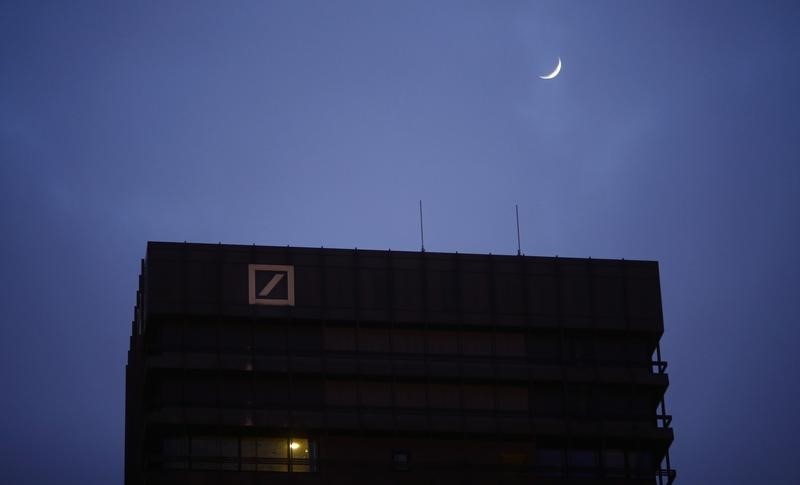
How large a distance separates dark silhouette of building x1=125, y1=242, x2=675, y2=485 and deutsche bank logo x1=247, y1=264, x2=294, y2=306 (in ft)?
0.33

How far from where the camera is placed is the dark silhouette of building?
90.7 metres

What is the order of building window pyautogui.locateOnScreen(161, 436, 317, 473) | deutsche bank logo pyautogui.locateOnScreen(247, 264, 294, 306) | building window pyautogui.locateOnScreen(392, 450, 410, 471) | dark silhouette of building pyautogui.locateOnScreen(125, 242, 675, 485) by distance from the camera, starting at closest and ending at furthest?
1. building window pyautogui.locateOnScreen(161, 436, 317, 473)
2. dark silhouette of building pyautogui.locateOnScreen(125, 242, 675, 485)
3. building window pyautogui.locateOnScreen(392, 450, 410, 471)
4. deutsche bank logo pyautogui.locateOnScreen(247, 264, 294, 306)

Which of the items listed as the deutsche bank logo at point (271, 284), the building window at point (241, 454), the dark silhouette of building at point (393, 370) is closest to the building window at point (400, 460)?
the dark silhouette of building at point (393, 370)

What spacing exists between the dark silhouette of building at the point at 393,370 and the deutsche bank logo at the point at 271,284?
101 millimetres

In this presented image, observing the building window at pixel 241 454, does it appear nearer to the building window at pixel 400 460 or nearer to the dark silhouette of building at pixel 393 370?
the dark silhouette of building at pixel 393 370

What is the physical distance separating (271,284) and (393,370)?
1101cm

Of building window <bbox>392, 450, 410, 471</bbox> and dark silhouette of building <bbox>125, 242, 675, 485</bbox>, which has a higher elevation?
dark silhouette of building <bbox>125, 242, 675, 485</bbox>

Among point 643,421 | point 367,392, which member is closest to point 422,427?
point 367,392

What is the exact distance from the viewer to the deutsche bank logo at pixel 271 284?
93562 mm

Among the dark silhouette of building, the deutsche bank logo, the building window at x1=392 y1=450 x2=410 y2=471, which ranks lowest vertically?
the building window at x1=392 y1=450 x2=410 y2=471

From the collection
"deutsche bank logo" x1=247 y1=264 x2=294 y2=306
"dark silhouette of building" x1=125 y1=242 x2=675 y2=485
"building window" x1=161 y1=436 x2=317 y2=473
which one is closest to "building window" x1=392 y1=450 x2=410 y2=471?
"dark silhouette of building" x1=125 y1=242 x2=675 y2=485

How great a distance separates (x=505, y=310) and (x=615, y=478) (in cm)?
1482

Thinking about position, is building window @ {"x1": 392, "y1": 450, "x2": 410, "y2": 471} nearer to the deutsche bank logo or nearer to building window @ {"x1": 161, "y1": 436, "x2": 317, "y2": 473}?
building window @ {"x1": 161, "y1": 436, "x2": 317, "y2": 473}

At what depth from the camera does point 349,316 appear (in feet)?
308
